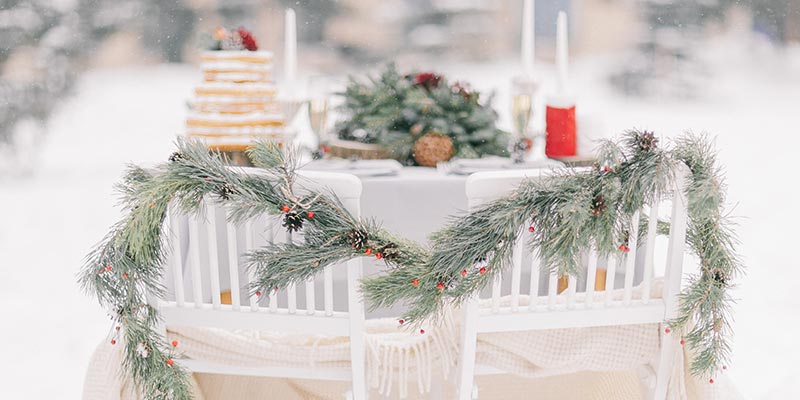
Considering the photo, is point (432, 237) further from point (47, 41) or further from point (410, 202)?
point (47, 41)

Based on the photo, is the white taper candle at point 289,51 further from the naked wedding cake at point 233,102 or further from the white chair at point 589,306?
the white chair at point 589,306

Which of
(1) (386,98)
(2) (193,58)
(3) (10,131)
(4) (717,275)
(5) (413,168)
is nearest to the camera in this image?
(4) (717,275)

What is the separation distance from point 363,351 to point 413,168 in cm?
69

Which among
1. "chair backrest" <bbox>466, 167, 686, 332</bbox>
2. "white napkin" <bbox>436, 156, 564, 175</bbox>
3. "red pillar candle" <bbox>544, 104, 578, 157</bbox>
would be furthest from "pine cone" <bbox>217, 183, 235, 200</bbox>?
"red pillar candle" <bbox>544, 104, 578, 157</bbox>

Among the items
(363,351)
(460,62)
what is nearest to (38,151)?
(460,62)

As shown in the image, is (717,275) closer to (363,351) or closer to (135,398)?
(363,351)

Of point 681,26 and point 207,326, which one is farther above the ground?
point 681,26

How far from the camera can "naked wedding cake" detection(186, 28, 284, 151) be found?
1.76 metres

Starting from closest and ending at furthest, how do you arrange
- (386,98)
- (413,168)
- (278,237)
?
(278,237)
(413,168)
(386,98)

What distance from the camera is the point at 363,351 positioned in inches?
44.3

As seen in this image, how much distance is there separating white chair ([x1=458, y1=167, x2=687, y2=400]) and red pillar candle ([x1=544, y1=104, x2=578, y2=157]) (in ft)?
2.19

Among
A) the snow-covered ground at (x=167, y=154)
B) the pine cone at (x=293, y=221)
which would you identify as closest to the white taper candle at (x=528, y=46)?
the pine cone at (x=293, y=221)

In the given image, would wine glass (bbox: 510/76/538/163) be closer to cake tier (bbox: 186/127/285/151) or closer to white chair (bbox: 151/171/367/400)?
cake tier (bbox: 186/127/285/151)

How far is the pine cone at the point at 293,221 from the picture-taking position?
1046 mm
